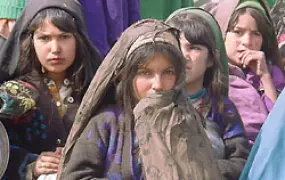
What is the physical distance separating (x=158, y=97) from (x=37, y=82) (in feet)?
2.99

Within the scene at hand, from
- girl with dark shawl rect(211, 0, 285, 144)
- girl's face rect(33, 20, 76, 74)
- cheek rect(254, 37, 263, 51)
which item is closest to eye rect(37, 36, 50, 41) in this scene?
girl's face rect(33, 20, 76, 74)

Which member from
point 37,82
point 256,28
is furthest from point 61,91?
point 256,28

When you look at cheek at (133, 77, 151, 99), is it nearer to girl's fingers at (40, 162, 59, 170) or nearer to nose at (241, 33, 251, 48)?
girl's fingers at (40, 162, 59, 170)

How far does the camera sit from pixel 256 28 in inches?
202

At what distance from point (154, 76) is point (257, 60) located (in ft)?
4.95

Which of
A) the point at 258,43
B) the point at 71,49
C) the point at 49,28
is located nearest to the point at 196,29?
the point at 71,49

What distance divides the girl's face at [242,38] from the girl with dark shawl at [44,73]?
3.44ft

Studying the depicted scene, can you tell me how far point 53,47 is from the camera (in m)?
4.25

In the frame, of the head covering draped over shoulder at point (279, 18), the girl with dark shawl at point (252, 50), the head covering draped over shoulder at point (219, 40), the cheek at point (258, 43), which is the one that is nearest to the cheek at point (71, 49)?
the head covering draped over shoulder at point (219, 40)

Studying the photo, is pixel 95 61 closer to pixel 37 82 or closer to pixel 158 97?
pixel 37 82

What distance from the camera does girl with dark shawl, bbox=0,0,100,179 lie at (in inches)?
160

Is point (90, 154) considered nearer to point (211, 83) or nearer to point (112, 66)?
point (112, 66)

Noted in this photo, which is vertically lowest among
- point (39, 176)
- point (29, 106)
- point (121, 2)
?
point (39, 176)

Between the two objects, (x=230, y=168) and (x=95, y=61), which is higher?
(x=95, y=61)
